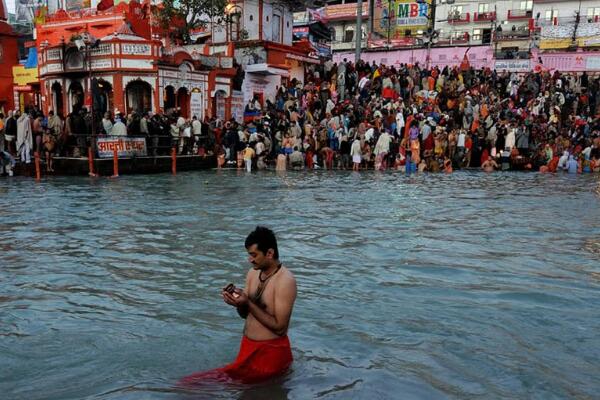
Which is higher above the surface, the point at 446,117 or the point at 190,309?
the point at 446,117

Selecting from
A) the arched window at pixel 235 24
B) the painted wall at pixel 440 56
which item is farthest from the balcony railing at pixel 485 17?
the arched window at pixel 235 24

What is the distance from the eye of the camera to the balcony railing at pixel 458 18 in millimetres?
62625

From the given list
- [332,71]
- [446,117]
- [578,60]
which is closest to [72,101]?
[332,71]

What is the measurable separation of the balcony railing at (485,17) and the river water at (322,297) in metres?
50.5

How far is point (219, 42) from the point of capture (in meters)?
36.8

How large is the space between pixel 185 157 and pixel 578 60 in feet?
94.9

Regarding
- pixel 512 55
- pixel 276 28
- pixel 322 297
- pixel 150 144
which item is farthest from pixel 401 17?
pixel 322 297

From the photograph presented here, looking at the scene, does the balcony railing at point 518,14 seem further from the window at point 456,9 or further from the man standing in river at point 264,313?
the man standing in river at point 264,313

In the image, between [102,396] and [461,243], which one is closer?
[102,396]

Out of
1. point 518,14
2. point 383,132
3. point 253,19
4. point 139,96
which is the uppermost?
point 518,14

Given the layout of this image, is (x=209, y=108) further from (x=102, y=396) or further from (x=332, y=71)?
(x=102, y=396)

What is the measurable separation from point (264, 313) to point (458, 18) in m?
63.4

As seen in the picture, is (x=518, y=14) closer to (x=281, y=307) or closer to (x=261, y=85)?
(x=261, y=85)

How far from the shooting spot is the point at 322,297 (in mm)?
8070
